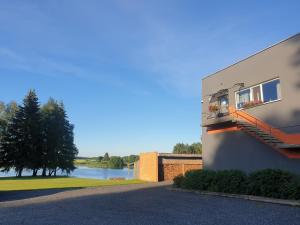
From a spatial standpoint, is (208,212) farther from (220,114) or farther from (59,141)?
(59,141)

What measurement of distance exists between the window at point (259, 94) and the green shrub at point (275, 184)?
411 cm

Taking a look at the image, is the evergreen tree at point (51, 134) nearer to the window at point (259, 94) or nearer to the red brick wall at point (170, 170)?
the red brick wall at point (170, 170)

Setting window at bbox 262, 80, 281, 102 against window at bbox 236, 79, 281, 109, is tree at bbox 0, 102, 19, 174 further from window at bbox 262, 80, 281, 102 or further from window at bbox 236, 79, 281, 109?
window at bbox 262, 80, 281, 102

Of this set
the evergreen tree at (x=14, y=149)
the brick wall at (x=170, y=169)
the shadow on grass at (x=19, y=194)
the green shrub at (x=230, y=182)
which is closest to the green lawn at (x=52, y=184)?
the brick wall at (x=170, y=169)

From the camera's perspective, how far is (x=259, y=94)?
54.6 ft

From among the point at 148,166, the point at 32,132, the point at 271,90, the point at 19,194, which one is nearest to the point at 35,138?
the point at 32,132

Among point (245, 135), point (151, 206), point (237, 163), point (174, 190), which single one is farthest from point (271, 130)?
point (151, 206)

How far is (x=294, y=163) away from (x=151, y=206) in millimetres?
6572

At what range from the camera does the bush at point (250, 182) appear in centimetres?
1212

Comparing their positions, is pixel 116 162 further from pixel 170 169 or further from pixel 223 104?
pixel 223 104

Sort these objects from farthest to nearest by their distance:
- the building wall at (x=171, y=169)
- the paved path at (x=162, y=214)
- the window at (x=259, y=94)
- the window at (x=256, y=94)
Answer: the building wall at (x=171, y=169) → the window at (x=256, y=94) → the window at (x=259, y=94) → the paved path at (x=162, y=214)

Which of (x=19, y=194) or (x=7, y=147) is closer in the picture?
(x=19, y=194)

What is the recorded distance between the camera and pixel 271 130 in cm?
1554

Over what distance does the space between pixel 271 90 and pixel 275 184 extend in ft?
16.9
